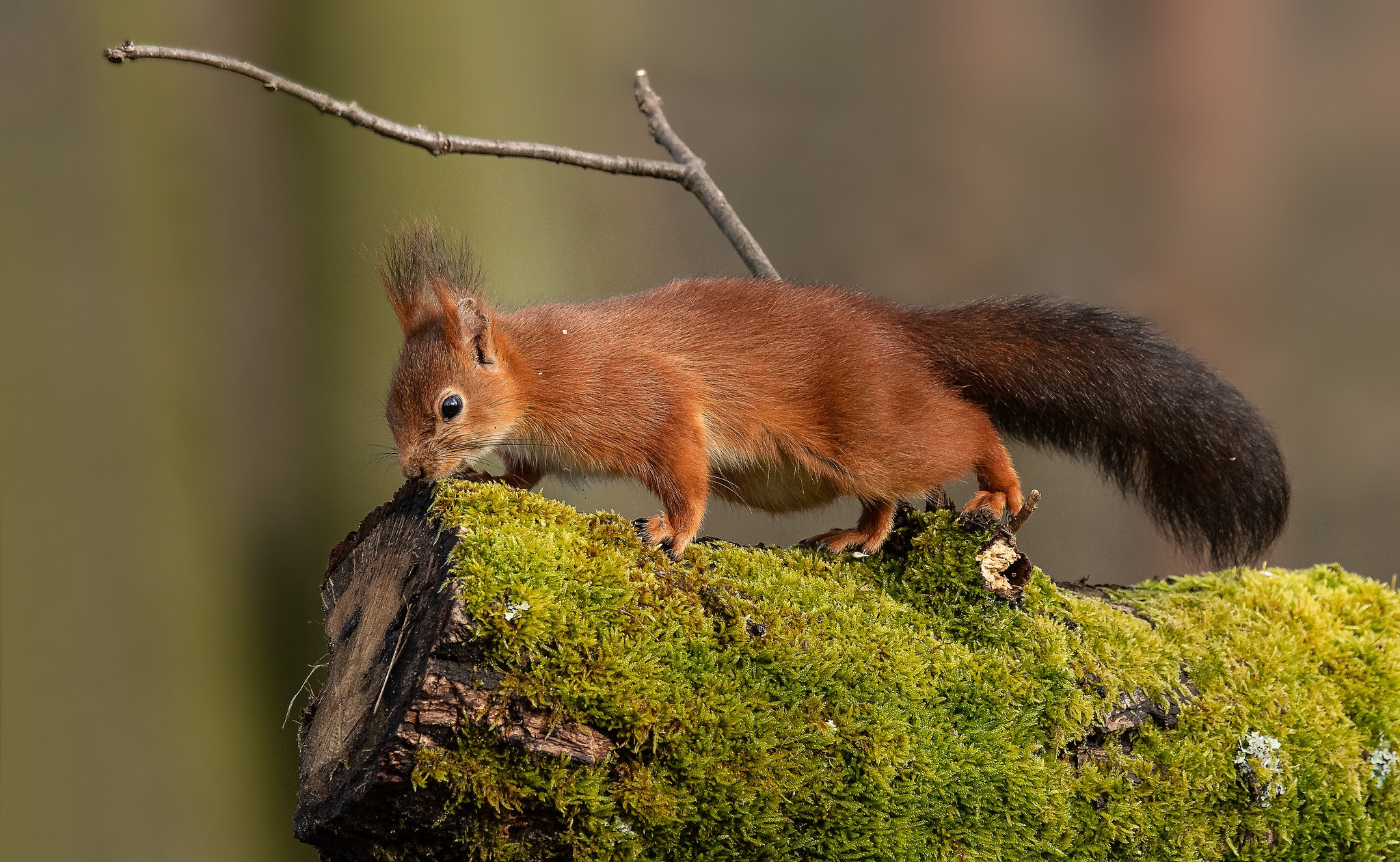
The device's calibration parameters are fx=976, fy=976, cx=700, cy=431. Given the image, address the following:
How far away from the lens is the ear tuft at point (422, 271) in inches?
79.4

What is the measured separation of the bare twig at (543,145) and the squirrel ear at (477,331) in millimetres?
358

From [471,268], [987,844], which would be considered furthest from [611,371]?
[987,844]

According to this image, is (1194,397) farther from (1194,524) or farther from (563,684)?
(563,684)

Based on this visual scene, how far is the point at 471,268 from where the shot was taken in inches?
83.7

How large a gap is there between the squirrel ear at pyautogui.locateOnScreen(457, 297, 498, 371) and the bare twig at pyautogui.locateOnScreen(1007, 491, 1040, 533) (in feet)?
3.56

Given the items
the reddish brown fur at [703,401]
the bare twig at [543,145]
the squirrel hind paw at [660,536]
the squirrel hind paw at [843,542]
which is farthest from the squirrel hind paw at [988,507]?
the bare twig at [543,145]

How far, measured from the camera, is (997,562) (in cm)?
188

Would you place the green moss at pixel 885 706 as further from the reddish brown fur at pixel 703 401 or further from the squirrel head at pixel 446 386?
the squirrel head at pixel 446 386

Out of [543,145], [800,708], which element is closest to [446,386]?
[543,145]

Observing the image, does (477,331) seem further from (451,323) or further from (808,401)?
(808,401)

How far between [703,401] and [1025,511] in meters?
0.71

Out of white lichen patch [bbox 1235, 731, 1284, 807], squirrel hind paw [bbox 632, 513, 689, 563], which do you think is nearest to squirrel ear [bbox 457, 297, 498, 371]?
squirrel hind paw [bbox 632, 513, 689, 563]

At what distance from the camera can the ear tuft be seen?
2016 millimetres

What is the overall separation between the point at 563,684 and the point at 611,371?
0.80 meters
